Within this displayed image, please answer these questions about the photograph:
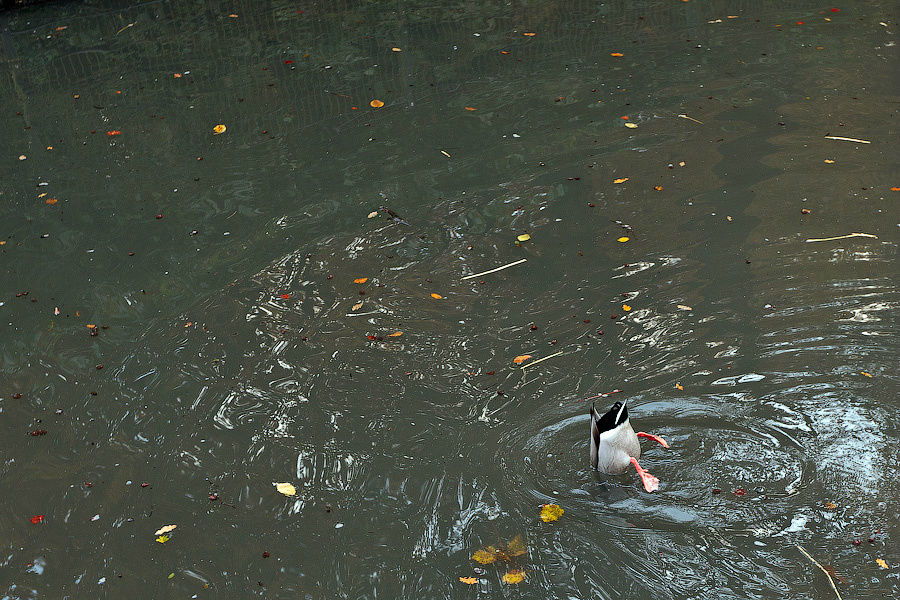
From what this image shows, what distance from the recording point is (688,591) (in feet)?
11.2

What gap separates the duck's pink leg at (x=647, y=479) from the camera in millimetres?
3842

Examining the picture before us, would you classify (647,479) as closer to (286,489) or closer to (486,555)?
(486,555)

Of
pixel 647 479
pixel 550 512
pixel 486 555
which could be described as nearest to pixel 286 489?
pixel 486 555

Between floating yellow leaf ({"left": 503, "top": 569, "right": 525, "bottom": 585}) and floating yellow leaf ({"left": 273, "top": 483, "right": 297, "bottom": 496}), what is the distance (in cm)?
114

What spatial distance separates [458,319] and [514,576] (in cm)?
195

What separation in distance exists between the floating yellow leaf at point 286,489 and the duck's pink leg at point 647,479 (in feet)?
5.38

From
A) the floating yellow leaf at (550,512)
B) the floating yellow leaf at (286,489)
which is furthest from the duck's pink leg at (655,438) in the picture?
the floating yellow leaf at (286,489)

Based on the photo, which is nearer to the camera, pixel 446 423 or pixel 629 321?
pixel 446 423

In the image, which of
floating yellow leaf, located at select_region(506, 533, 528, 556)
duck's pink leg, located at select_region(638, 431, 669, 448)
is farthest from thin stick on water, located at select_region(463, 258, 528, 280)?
floating yellow leaf, located at select_region(506, 533, 528, 556)

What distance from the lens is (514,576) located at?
11.7 feet

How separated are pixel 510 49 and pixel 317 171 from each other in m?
3.27

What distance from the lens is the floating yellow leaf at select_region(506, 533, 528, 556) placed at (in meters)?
3.66

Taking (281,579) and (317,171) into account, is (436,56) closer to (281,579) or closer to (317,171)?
(317,171)

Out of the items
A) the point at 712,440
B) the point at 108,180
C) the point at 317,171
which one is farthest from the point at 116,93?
the point at 712,440
